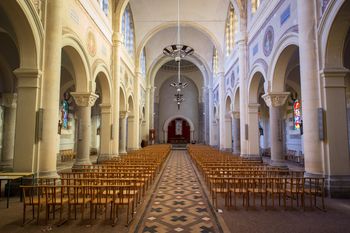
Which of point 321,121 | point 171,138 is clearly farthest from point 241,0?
point 171,138

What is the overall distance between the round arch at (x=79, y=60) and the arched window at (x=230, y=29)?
12.7 m

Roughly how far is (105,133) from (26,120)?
25.5 ft

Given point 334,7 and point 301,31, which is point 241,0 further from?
point 334,7

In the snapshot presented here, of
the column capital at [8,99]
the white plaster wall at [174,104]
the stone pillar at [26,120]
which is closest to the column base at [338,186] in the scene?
the stone pillar at [26,120]

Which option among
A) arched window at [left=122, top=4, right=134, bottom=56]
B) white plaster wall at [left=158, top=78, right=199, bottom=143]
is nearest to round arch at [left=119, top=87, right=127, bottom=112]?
arched window at [left=122, top=4, right=134, bottom=56]

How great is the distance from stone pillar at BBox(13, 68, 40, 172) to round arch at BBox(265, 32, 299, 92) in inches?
361

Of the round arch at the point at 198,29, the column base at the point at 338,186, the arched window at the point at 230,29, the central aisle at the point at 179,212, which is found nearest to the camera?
the central aisle at the point at 179,212

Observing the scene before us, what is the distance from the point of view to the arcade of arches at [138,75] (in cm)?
736

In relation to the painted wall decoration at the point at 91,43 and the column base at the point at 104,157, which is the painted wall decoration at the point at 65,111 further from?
the painted wall decoration at the point at 91,43

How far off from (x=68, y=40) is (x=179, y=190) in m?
7.04

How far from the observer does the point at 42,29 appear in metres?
7.72

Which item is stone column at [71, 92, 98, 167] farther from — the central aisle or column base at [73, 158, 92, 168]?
the central aisle

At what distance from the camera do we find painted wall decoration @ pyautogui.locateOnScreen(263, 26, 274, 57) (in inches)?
463

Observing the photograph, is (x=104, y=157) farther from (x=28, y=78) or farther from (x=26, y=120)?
(x=28, y=78)
